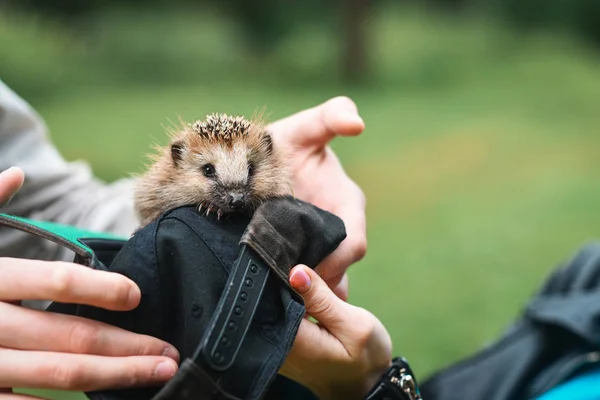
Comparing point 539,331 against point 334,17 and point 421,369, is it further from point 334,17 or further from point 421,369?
point 334,17

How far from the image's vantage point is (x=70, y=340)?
0.74m

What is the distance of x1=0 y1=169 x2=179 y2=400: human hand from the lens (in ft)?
2.34

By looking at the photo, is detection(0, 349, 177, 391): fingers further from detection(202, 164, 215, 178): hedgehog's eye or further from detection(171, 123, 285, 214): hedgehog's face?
detection(202, 164, 215, 178): hedgehog's eye

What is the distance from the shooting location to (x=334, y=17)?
483 centimetres

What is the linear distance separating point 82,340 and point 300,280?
274mm

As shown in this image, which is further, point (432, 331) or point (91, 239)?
point (432, 331)

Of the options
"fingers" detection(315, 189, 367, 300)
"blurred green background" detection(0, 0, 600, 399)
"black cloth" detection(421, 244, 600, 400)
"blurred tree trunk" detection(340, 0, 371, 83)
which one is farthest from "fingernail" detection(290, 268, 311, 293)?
"blurred tree trunk" detection(340, 0, 371, 83)

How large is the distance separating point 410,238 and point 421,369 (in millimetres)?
875

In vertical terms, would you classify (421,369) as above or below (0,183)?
below

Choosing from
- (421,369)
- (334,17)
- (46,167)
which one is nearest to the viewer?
(46,167)

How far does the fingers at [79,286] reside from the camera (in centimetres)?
71

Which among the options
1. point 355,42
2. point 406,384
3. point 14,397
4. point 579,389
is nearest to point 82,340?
point 14,397

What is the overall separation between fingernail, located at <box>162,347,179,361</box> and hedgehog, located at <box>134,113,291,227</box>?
29 cm

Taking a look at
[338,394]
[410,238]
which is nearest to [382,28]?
[410,238]
